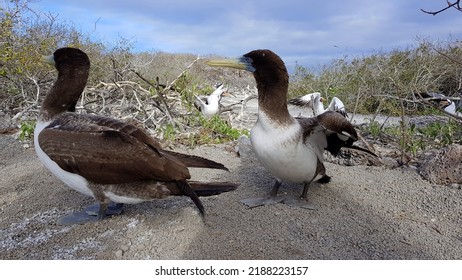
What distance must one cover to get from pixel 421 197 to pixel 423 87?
505cm

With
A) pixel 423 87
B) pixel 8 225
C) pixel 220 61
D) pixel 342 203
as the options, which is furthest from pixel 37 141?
pixel 423 87

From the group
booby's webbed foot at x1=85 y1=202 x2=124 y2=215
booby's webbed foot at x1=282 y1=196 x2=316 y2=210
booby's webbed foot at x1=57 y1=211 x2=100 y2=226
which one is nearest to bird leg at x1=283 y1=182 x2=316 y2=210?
booby's webbed foot at x1=282 y1=196 x2=316 y2=210

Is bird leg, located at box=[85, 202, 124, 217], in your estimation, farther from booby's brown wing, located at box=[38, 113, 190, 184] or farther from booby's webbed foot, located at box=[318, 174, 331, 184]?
booby's webbed foot, located at box=[318, 174, 331, 184]

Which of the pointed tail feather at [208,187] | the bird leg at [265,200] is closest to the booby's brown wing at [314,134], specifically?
the bird leg at [265,200]

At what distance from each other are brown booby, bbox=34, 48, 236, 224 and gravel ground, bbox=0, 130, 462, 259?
0.21 m

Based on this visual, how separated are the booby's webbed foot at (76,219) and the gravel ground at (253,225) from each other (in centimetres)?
4

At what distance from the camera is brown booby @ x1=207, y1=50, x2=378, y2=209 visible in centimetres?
288

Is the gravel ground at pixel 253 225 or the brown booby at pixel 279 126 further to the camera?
the brown booby at pixel 279 126

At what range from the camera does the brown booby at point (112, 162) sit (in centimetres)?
255

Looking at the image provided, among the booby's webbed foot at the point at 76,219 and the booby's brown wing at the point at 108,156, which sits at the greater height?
the booby's brown wing at the point at 108,156

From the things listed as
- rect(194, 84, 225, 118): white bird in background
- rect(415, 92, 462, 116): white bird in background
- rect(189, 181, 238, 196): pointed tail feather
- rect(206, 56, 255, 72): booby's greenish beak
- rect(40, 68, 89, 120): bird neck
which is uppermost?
rect(206, 56, 255, 72): booby's greenish beak

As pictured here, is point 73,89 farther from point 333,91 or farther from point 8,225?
point 333,91

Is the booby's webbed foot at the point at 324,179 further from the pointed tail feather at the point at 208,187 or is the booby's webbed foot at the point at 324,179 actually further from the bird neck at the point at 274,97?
the pointed tail feather at the point at 208,187

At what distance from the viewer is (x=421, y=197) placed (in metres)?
3.41
